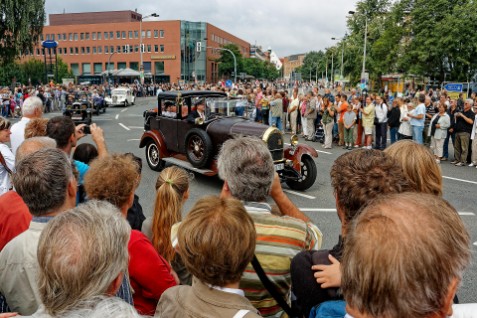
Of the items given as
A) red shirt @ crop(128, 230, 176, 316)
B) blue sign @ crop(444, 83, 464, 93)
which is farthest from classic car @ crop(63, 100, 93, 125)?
blue sign @ crop(444, 83, 464, 93)

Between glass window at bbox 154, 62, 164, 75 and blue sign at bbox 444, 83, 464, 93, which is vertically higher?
glass window at bbox 154, 62, 164, 75

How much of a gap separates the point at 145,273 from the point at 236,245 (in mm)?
845

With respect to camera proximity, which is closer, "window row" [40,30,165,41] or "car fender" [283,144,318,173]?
"car fender" [283,144,318,173]

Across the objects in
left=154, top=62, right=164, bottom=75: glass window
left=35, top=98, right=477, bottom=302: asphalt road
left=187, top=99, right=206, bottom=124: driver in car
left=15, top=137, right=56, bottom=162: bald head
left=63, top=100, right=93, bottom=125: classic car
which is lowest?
left=35, top=98, right=477, bottom=302: asphalt road

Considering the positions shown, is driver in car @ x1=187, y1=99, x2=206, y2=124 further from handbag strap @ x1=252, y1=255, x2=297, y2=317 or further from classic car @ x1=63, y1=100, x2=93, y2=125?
classic car @ x1=63, y1=100, x2=93, y2=125

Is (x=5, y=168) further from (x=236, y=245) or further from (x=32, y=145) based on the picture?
(x=236, y=245)

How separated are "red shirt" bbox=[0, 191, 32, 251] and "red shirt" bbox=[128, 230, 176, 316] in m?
0.95

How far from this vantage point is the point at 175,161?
959 centimetres

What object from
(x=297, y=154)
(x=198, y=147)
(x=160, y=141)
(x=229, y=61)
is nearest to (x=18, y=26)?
(x=160, y=141)

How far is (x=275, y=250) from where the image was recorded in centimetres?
214

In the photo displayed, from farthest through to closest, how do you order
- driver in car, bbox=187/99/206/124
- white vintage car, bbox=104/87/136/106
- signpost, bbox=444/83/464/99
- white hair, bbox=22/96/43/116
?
white vintage car, bbox=104/87/136/106 < signpost, bbox=444/83/464/99 < driver in car, bbox=187/99/206/124 < white hair, bbox=22/96/43/116

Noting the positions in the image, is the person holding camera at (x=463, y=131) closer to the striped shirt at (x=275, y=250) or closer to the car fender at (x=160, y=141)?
the car fender at (x=160, y=141)

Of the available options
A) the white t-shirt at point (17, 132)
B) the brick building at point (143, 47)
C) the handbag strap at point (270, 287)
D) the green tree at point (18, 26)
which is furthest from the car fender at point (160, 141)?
the brick building at point (143, 47)

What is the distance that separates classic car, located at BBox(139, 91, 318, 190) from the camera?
855 centimetres
